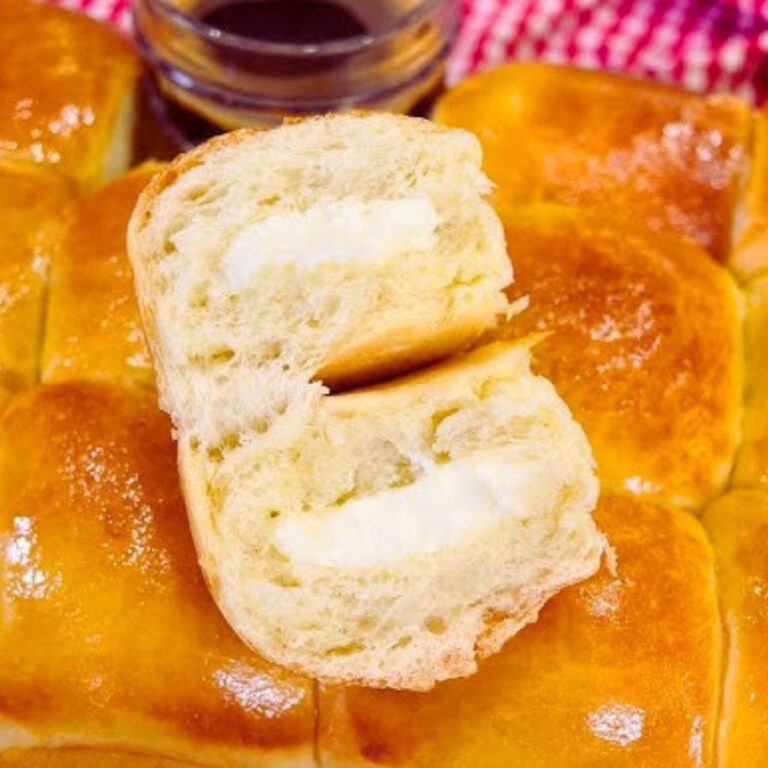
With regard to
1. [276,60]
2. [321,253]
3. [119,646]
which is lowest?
[119,646]

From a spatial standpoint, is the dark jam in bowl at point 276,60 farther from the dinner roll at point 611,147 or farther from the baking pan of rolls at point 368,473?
the baking pan of rolls at point 368,473

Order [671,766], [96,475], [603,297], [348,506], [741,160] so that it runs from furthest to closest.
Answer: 1. [741,160]
2. [603,297]
3. [96,475]
4. [671,766]
5. [348,506]

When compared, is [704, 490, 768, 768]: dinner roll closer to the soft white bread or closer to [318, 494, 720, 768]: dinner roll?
[318, 494, 720, 768]: dinner roll

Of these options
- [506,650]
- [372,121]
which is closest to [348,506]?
[506,650]

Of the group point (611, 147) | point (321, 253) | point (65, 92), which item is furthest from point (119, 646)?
point (611, 147)

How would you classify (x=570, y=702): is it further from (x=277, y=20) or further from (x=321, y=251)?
(x=277, y=20)

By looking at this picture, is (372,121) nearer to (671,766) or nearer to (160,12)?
(160,12)
